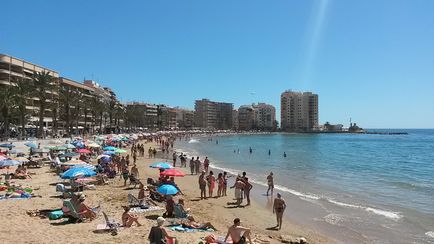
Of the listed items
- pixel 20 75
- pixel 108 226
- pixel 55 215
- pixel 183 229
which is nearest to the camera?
pixel 108 226

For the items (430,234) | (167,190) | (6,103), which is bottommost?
(430,234)

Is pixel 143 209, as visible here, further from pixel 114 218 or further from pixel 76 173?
pixel 76 173

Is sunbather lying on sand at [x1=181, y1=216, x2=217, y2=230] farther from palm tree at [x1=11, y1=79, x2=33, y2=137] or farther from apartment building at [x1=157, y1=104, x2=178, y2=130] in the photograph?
apartment building at [x1=157, y1=104, x2=178, y2=130]

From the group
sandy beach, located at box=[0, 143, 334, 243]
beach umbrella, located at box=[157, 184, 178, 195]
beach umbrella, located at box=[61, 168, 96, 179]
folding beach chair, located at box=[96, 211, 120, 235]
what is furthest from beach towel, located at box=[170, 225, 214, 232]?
beach umbrella, located at box=[61, 168, 96, 179]

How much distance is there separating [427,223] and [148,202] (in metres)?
10.8

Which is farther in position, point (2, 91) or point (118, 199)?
point (2, 91)

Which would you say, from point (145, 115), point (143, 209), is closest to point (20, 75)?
point (143, 209)

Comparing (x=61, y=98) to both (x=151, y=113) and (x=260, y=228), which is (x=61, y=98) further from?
(x=151, y=113)

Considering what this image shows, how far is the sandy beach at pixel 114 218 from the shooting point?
412 inches

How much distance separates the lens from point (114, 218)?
12859 mm

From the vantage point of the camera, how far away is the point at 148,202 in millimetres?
15273

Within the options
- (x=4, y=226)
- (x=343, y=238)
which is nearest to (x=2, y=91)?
(x=4, y=226)

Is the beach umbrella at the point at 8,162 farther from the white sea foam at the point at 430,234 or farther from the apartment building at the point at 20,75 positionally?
the apartment building at the point at 20,75

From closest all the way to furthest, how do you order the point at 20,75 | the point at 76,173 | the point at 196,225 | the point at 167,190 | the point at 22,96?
the point at 196,225, the point at 167,190, the point at 76,173, the point at 22,96, the point at 20,75
